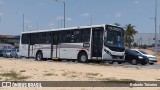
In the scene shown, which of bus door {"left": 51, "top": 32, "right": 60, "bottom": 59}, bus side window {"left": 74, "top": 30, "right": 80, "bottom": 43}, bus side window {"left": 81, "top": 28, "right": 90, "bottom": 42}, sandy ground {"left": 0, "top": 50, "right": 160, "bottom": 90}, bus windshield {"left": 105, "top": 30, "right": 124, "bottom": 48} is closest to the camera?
sandy ground {"left": 0, "top": 50, "right": 160, "bottom": 90}

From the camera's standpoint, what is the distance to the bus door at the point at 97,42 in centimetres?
2717

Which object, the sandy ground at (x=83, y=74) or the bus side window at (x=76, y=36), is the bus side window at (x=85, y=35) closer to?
the bus side window at (x=76, y=36)

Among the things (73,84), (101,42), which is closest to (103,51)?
(101,42)

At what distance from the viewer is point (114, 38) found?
90.0 ft

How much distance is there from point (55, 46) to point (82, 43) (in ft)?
14.3

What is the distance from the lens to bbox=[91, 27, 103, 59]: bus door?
89.1ft

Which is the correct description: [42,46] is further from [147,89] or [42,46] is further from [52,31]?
[147,89]

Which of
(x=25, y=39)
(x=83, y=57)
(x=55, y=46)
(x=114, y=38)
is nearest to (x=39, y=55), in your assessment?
(x=25, y=39)

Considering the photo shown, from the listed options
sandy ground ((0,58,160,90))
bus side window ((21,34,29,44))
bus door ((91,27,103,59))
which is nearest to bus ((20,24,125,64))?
bus door ((91,27,103,59))

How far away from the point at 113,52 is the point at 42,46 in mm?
9287

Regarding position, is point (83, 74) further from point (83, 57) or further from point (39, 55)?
point (39, 55)

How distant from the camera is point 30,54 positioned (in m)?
36.5

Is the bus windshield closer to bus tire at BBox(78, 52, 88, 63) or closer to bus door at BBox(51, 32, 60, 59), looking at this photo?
bus tire at BBox(78, 52, 88, 63)

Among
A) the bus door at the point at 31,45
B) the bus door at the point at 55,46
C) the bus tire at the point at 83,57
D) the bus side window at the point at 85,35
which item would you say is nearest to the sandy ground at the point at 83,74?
the bus tire at the point at 83,57
